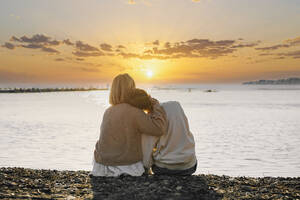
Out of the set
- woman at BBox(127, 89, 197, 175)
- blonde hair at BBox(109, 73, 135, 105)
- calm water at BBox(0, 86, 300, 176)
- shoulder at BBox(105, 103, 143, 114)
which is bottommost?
calm water at BBox(0, 86, 300, 176)

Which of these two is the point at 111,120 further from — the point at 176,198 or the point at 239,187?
the point at 239,187

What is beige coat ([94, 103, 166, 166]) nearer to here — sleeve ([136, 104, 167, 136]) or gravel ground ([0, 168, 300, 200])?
sleeve ([136, 104, 167, 136])

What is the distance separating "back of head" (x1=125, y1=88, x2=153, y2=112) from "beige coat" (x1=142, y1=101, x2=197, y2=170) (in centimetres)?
29

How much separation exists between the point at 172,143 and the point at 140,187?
94 cm

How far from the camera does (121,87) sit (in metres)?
4.54

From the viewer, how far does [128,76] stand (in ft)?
15.0

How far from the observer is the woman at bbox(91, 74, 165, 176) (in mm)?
4430

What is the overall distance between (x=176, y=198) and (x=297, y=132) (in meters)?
10.2

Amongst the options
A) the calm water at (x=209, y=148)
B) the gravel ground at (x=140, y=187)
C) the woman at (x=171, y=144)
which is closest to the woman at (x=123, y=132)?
the woman at (x=171, y=144)

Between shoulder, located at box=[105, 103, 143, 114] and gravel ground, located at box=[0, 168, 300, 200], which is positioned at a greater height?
shoulder, located at box=[105, 103, 143, 114]

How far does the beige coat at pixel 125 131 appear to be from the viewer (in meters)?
4.38

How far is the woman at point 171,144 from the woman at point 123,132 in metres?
0.11

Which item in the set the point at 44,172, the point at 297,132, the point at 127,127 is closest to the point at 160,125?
the point at 127,127

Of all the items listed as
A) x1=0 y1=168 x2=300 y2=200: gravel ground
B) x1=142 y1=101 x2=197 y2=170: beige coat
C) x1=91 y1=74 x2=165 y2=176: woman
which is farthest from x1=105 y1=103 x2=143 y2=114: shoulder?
x1=0 y1=168 x2=300 y2=200: gravel ground
